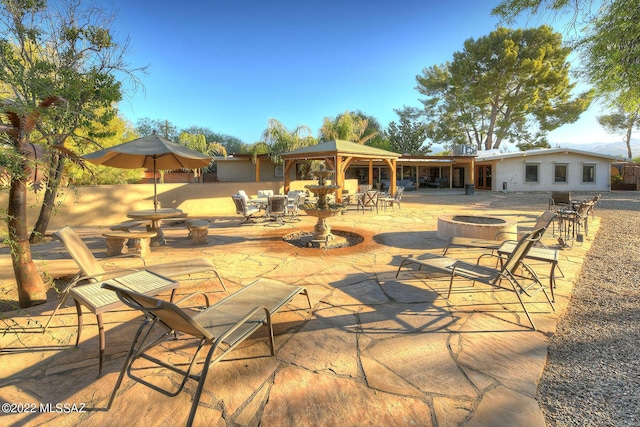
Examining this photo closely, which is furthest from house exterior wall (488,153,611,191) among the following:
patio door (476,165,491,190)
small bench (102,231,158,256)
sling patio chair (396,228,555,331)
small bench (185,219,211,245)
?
small bench (102,231,158,256)

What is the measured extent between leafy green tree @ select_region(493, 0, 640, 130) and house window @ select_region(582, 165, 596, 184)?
771 inches

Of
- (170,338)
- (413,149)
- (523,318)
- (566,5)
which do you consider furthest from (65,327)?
(413,149)

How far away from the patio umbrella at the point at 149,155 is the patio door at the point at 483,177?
25046mm

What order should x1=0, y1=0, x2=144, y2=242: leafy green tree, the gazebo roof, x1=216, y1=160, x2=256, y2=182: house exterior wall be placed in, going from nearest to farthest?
x1=0, y1=0, x2=144, y2=242: leafy green tree < the gazebo roof < x1=216, y1=160, x2=256, y2=182: house exterior wall

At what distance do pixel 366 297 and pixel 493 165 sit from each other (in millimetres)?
23981

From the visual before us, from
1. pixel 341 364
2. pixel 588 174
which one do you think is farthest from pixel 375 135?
pixel 341 364

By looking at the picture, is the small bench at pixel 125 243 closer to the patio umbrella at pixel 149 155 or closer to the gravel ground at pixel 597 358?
the patio umbrella at pixel 149 155

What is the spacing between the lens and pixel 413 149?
36500 millimetres

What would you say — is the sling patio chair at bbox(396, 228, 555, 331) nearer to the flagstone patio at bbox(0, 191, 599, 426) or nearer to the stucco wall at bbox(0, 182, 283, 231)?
the flagstone patio at bbox(0, 191, 599, 426)

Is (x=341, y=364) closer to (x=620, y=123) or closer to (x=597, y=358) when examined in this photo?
(x=597, y=358)

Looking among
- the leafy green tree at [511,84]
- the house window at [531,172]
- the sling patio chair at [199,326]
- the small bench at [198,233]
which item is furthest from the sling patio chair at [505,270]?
the leafy green tree at [511,84]

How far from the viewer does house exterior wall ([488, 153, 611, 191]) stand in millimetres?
22328

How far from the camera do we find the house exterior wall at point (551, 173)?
73.3ft

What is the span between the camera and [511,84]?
26.2m
